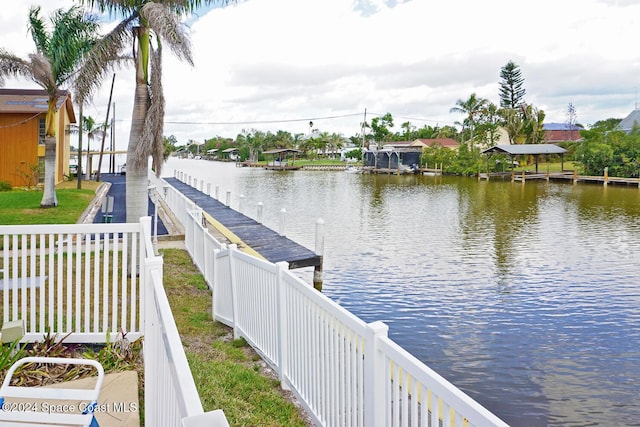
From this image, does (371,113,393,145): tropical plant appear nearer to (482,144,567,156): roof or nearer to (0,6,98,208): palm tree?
(482,144,567,156): roof

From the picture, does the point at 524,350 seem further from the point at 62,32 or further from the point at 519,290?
the point at 62,32

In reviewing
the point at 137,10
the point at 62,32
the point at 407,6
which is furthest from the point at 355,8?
the point at 137,10

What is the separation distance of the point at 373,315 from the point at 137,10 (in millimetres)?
7352

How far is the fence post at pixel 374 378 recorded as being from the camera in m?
3.14

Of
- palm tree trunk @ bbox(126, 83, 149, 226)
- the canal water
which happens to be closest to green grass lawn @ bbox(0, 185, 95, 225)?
palm tree trunk @ bbox(126, 83, 149, 226)

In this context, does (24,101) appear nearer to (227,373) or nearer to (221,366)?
(221,366)

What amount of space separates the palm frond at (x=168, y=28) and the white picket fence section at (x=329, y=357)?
4.25 meters

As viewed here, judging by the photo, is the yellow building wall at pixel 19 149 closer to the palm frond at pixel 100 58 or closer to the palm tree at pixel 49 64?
the palm tree at pixel 49 64

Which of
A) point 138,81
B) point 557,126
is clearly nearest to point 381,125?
point 557,126

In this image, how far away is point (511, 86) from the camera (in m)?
84.8

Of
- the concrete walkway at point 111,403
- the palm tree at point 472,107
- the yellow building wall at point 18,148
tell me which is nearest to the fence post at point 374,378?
the concrete walkway at point 111,403

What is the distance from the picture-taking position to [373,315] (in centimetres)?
1039

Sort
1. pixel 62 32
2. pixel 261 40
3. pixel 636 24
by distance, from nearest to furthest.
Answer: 1. pixel 62 32
2. pixel 261 40
3. pixel 636 24

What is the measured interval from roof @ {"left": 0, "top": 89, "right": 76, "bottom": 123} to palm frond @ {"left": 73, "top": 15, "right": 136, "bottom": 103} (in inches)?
609
